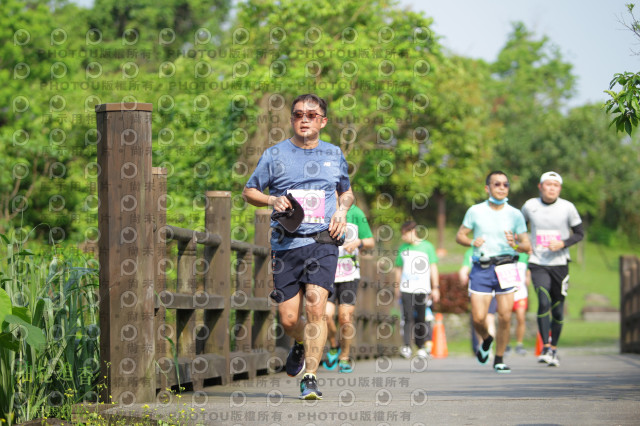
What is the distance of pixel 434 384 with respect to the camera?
8656 mm

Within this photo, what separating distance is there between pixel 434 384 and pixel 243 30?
66.4 ft

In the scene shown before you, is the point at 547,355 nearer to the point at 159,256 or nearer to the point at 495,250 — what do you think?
the point at 495,250

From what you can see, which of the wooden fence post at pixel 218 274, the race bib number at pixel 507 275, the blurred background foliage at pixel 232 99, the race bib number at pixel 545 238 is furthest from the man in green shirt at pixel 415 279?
the wooden fence post at pixel 218 274

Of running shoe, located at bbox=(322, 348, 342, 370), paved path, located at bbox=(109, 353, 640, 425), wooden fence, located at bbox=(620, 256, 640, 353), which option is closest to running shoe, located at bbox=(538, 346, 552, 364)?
paved path, located at bbox=(109, 353, 640, 425)

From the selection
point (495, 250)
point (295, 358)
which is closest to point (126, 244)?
point (295, 358)

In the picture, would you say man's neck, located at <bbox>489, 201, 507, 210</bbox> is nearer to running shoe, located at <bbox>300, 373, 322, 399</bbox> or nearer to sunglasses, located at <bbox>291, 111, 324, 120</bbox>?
sunglasses, located at <bbox>291, 111, 324, 120</bbox>

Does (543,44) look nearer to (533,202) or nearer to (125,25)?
(125,25)

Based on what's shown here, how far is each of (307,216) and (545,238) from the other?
5568mm

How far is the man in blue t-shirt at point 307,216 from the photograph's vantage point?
704 centimetres

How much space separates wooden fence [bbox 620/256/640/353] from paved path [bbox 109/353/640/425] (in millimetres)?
7171

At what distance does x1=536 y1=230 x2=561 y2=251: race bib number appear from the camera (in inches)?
467

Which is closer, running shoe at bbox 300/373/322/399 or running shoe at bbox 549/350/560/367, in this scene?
running shoe at bbox 300/373/322/399

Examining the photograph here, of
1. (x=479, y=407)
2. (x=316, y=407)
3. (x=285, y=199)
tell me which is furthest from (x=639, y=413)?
(x=285, y=199)

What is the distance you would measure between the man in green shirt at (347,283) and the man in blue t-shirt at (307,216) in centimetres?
344
